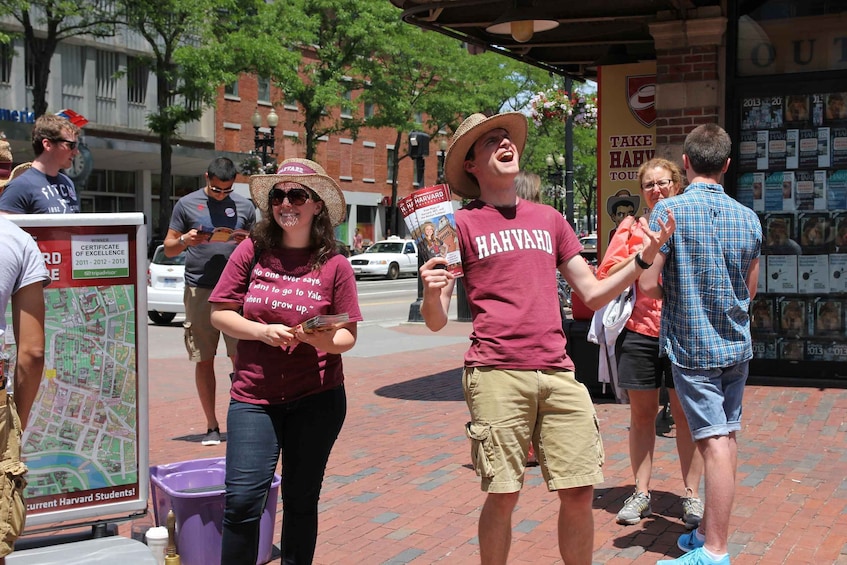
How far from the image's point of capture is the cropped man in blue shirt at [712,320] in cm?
407

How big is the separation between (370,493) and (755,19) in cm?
608

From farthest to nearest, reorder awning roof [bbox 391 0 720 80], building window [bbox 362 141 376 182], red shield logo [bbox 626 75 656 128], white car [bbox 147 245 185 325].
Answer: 1. building window [bbox 362 141 376 182]
2. white car [bbox 147 245 185 325]
3. red shield logo [bbox 626 75 656 128]
4. awning roof [bbox 391 0 720 80]

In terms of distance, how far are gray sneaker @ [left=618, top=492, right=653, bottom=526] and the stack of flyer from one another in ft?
7.51

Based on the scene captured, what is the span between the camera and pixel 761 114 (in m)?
9.16

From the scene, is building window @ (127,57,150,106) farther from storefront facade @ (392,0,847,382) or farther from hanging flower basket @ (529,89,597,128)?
storefront facade @ (392,0,847,382)

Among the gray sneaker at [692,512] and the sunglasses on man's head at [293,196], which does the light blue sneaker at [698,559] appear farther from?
the sunglasses on man's head at [293,196]

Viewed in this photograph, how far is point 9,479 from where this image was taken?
117 inches

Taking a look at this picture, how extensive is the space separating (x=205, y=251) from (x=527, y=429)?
12.5 ft

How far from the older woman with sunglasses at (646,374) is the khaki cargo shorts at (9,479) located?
9.50ft

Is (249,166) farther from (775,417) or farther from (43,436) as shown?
(43,436)

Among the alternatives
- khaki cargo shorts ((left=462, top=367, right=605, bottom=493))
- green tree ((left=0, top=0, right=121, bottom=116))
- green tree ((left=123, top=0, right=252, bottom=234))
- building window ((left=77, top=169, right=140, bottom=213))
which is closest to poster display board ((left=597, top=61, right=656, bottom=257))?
khaki cargo shorts ((left=462, top=367, right=605, bottom=493))

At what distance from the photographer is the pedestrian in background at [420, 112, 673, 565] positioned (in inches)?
142

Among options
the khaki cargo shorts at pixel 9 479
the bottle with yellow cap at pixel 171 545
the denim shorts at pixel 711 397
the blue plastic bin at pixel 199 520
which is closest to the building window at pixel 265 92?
the blue plastic bin at pixel 199 520

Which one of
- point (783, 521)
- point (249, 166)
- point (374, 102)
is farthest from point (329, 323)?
point (374, 102)
